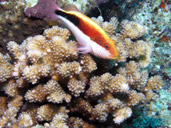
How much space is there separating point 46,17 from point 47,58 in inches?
39.0

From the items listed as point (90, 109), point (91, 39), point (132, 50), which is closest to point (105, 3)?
point (132, 50)

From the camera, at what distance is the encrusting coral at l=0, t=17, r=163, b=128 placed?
2.18m

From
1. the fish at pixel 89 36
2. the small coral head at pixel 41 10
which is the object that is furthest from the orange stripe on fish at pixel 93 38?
the small coral head at pixel 41 10

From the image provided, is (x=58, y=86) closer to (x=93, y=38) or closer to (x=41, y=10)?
(x=93, y=38)

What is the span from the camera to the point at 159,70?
429cm

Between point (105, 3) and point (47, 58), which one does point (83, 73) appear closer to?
point (47, 58)

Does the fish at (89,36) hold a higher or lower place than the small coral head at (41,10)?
lower

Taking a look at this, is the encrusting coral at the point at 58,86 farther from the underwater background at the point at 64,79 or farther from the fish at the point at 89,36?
the fish at the point at 89,36

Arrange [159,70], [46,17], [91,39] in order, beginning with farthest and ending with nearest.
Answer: [159,70], [46,17], [91,39]

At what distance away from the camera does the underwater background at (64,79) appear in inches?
87.0

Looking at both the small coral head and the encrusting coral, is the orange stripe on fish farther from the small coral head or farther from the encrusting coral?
the small coral head

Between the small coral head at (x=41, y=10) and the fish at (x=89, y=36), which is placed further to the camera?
the small coral head at (x=41, y=10)

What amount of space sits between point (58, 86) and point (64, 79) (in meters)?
0.17

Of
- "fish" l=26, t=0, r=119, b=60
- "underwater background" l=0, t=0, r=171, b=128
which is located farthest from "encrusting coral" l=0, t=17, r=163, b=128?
"fish" l=26, t=0, r=119, b=60
